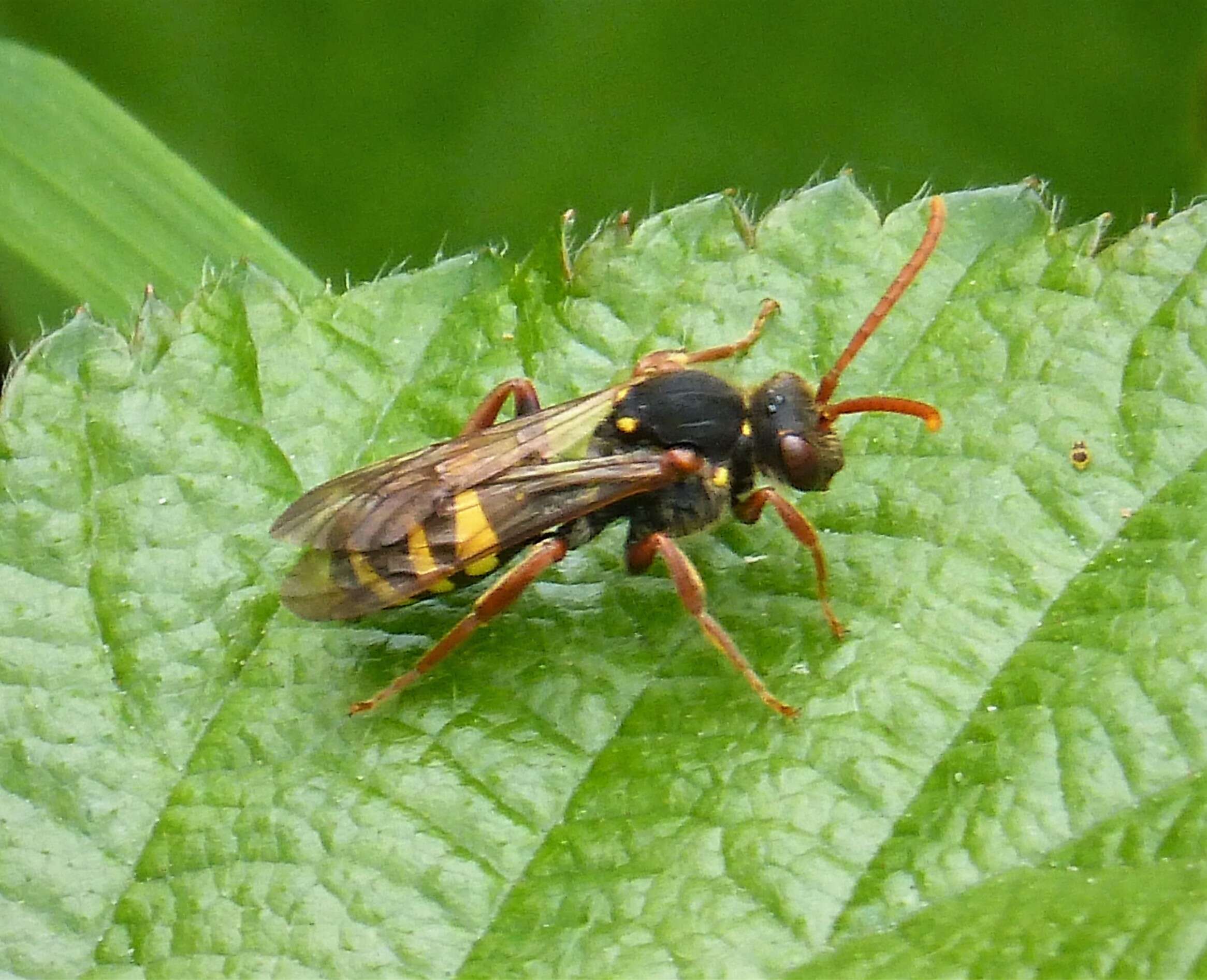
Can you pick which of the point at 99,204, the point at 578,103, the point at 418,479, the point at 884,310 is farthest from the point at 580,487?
the point at 578,103

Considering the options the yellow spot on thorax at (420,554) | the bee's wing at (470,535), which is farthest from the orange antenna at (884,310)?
the yellow spot on thorax at (420,554)

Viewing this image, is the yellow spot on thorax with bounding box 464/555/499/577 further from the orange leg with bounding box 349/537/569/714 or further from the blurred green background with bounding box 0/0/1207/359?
the blurred green background with bounding box 0/0/1207/359

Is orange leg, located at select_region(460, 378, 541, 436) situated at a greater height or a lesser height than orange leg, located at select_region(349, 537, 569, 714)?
greater

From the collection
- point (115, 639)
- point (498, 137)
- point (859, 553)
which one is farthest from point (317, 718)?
point (498, 137)

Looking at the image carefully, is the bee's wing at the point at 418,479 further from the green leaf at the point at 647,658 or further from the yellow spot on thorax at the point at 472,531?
the green leaf at the point at 647,658

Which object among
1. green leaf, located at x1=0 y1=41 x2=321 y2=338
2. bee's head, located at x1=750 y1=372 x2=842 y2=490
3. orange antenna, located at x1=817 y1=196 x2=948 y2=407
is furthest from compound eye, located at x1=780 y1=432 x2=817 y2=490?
green leaf, located at x1=0 y1=41 x2=321 y2=338

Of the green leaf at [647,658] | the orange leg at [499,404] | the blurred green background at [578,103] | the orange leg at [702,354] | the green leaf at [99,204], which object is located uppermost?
the blurred green background at [578,103]
